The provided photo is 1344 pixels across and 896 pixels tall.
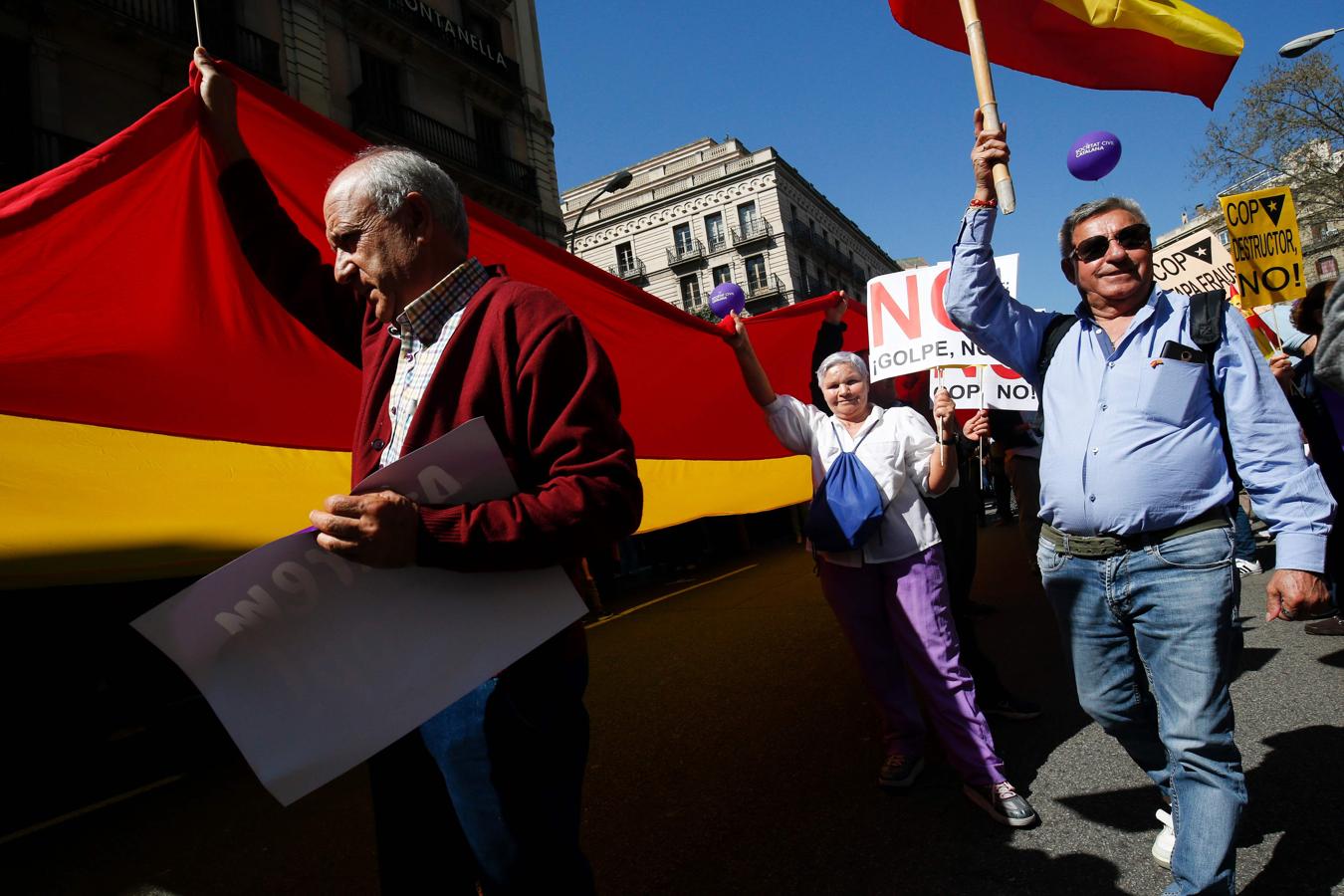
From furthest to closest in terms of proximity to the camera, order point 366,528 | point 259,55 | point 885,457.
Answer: point 259,55 < point 885,457 < point 366,528

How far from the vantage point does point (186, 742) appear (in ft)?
18.3

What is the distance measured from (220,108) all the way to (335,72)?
17.0m

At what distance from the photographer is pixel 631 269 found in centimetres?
4738

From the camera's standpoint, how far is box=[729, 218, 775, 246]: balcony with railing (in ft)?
144

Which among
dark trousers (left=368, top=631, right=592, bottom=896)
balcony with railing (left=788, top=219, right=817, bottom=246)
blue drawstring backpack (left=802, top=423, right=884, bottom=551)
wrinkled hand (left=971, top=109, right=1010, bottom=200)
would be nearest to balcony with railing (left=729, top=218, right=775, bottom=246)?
balcony with railing (left=788, top=219, right=817, bottom=246)

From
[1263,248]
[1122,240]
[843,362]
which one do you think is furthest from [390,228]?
[1263,248]

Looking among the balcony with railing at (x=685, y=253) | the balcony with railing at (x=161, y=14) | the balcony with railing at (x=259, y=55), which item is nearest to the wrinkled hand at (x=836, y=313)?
the balcony with railing at (x=161, y=14)

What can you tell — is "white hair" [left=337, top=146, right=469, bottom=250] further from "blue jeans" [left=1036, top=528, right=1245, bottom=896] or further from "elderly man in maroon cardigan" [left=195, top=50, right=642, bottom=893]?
"blue jeans" [left=1036, top=528, right=1245, bottom=896]

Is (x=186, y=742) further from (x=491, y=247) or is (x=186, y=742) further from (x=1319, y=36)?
(x=1319, y=36)

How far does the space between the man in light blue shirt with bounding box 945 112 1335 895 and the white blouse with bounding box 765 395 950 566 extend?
771mm

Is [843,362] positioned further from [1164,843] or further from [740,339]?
[1164,843]

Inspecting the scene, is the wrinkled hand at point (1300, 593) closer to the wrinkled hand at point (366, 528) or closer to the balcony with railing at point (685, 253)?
the wrinkled hand at point (366, 528)

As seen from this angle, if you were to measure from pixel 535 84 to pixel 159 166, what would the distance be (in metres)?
22.6

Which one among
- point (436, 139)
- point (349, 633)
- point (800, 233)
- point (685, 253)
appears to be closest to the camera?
point (349, 633)
